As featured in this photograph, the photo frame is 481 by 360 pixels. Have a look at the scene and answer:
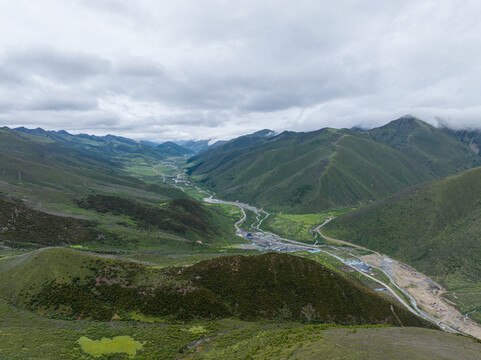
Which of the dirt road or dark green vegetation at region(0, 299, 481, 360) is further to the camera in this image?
the dirt road

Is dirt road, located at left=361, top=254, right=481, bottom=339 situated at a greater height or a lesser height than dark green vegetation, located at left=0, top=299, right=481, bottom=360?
lesser

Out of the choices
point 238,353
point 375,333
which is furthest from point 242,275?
point 375,333

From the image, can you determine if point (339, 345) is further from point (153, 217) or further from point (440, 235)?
point (440, 235)

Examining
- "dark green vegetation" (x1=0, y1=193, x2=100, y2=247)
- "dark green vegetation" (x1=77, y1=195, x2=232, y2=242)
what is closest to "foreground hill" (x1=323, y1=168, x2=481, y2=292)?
"dark green vegetation" (x1=77, y1=195, x2=232, y2=242)

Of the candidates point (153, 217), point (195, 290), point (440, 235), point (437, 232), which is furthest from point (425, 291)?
point (153, 217)

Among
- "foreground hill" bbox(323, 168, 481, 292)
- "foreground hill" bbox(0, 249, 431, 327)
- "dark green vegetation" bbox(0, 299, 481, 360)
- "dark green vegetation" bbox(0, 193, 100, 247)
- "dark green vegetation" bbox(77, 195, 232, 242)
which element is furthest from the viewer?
"dark green vegetation" bbox(77, 195, 232, 242)

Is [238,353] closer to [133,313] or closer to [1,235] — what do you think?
[133,313]

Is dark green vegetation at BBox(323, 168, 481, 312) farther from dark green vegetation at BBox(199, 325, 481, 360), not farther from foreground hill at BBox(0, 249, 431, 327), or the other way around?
dark green vegetation at BBox(199, 325, 481, 360)
